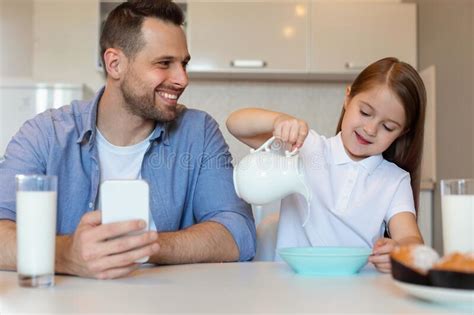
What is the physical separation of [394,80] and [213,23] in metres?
1.98

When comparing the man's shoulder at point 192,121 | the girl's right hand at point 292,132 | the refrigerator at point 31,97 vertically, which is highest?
the refrigerator at point 31,97

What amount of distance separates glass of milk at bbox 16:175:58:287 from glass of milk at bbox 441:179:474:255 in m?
0.67

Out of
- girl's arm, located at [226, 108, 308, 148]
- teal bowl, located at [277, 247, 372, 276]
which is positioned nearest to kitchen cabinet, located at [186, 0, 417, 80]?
girl's arm, located at [226, 108, 308, 148]

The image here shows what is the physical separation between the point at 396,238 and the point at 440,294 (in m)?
0.64

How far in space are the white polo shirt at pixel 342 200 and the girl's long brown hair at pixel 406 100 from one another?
0.04 metres

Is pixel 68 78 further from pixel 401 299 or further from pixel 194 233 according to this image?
pixel 401 299

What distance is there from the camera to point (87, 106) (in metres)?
1.61

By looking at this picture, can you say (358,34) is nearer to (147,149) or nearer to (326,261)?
(147,149)

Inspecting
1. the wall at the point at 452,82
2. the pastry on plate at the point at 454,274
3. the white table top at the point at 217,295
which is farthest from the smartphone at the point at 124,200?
the wall at the point at 452,82

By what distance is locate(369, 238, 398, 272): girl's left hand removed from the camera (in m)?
1.14

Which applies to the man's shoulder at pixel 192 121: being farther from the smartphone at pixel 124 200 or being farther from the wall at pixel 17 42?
the wall at pixel 17 42

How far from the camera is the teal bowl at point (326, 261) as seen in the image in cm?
105

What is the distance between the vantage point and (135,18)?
1.68m

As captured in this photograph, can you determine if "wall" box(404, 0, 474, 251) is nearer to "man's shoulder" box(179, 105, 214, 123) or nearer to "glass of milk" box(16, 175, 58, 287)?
"man's shoulder" box(179, 105, 214, 123)
